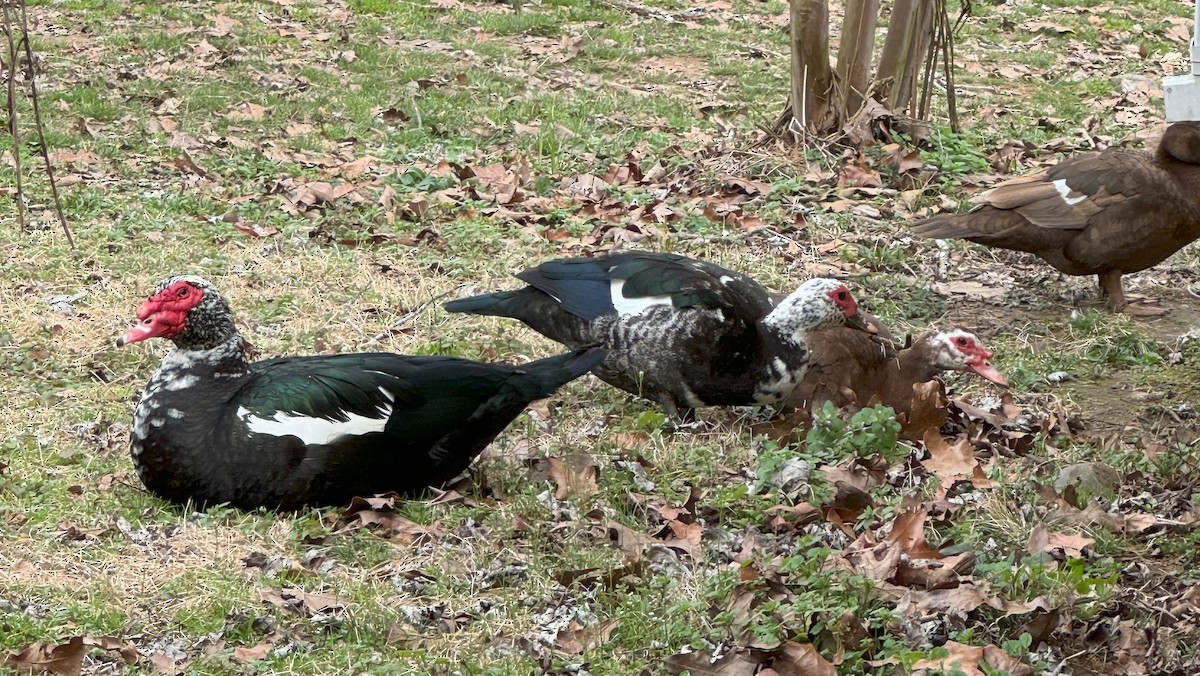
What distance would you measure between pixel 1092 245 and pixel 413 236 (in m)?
3.59

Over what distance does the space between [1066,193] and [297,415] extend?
4.14 metres

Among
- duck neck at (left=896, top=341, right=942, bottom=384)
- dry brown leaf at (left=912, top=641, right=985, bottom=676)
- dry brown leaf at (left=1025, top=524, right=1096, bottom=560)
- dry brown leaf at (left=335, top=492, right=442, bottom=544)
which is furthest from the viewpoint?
duck neck at (left=896, top=341, right=942, bottom=384)

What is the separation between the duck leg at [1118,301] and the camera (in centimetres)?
691

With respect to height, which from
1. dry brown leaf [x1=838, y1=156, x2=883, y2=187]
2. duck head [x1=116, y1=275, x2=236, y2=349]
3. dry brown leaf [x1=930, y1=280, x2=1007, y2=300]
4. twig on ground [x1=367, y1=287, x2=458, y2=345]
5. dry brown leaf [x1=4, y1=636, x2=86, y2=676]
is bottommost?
dry brown leaf [x1=930, y1=280, x2=1007, y2=300]

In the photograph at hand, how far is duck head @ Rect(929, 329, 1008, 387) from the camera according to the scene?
581 cm

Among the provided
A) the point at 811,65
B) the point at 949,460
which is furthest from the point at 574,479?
the point at 811,65

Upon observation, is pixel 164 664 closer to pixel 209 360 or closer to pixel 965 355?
pixel 209 360

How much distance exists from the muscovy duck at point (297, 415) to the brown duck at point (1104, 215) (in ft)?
9.36

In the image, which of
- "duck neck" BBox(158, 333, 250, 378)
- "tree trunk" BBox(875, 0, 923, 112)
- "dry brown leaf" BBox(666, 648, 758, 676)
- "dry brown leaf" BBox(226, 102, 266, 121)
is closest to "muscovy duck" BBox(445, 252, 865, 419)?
"duck neck" BBox(158, 333, 250, 378)

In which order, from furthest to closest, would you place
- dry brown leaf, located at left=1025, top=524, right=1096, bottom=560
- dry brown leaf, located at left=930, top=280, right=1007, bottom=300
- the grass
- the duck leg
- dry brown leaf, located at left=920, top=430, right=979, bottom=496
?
dry brown leaf, located at left=930, top=280, right=1007, bottom=300 < the duck leg < dry brown leaf, located at left=920, top=430, right=979, bottom=496 < dry brown leaf, located at left=1025, top=524, right=1096, bottom=560 < the grass

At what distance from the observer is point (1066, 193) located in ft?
22.9

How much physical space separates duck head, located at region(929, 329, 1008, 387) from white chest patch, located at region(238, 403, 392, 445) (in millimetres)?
2488

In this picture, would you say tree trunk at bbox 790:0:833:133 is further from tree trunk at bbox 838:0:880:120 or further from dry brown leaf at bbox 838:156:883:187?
dry brown leaf at bbox 838:156:883:187

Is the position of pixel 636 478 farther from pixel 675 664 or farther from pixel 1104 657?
pixel 1104 657
